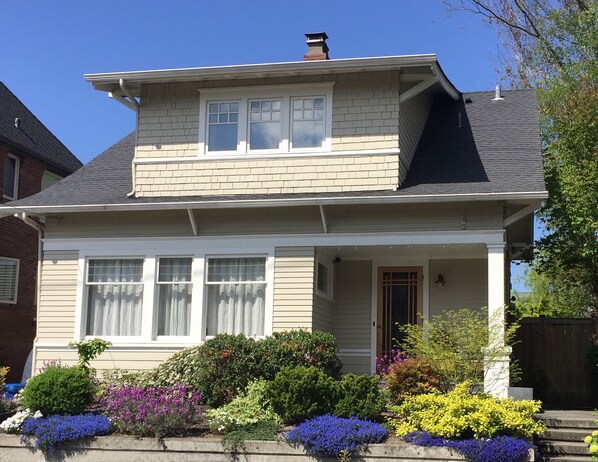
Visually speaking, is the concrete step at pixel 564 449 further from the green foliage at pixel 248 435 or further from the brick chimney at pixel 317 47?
the brick chimney at pixel 317 47

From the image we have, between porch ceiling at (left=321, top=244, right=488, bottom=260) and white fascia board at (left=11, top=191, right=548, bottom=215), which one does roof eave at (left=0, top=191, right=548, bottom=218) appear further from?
porch ceiling at (left=321, top=244, right=488, bottom=260)

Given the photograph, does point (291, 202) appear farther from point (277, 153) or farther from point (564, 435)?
point (564, 435)

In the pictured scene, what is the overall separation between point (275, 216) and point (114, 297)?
3.23 m

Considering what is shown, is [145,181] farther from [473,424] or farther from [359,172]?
[473,424]

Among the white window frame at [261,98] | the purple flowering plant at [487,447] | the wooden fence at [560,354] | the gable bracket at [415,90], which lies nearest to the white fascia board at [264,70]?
the white window frame at [261,98]

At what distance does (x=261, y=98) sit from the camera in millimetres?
13844

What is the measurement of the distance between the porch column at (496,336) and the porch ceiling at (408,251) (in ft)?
2.89

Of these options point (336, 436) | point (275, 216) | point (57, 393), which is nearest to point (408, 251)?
point (275, 216)

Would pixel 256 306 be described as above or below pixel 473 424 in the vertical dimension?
above

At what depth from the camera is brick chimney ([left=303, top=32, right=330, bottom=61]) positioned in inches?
603

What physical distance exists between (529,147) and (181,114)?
616cm

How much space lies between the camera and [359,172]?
13.2 metres

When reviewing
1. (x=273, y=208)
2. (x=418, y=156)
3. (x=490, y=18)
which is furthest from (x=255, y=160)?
(x=490, y=18)

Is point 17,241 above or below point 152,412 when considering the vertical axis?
above
